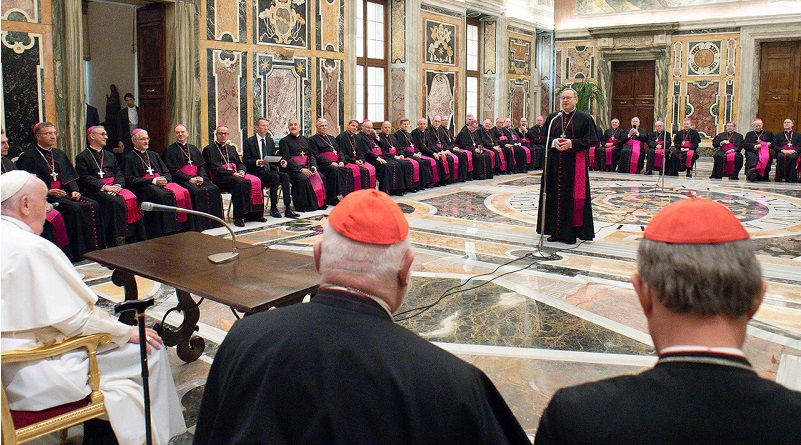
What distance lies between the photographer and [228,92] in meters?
10.5

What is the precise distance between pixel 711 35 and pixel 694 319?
59.6 ft

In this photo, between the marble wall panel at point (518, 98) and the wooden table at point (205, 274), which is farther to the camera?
the marble wall panel at point (518, 98)

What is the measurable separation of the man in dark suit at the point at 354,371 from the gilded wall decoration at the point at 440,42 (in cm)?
1354

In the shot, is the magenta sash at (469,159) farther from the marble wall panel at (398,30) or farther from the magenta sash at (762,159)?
the magenta sash at (762,159)

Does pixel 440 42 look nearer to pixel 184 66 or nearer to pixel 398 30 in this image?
pixel 398 30

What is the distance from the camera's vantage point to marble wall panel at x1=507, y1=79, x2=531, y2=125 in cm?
1809

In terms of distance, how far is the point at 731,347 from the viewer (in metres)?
1.20

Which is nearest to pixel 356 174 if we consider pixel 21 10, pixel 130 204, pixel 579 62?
pixel 130 204

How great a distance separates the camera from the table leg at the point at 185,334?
4082 millimetres

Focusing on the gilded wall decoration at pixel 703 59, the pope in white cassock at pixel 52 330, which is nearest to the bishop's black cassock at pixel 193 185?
the pope in white cassock at pixel 52 330

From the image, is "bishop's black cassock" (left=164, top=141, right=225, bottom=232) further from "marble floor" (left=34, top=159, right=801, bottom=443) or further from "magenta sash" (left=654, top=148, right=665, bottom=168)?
"magenta sash" (left=654, top=148, right=665, bottom=168)

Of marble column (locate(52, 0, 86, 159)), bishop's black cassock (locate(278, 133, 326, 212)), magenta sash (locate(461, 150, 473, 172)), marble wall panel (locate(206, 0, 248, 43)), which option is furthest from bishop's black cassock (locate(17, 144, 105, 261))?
magenta sash (locate(461, 150, 473, 172))

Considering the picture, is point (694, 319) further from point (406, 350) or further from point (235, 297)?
point (235, 297)

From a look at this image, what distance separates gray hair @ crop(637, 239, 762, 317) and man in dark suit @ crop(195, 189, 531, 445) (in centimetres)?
47
